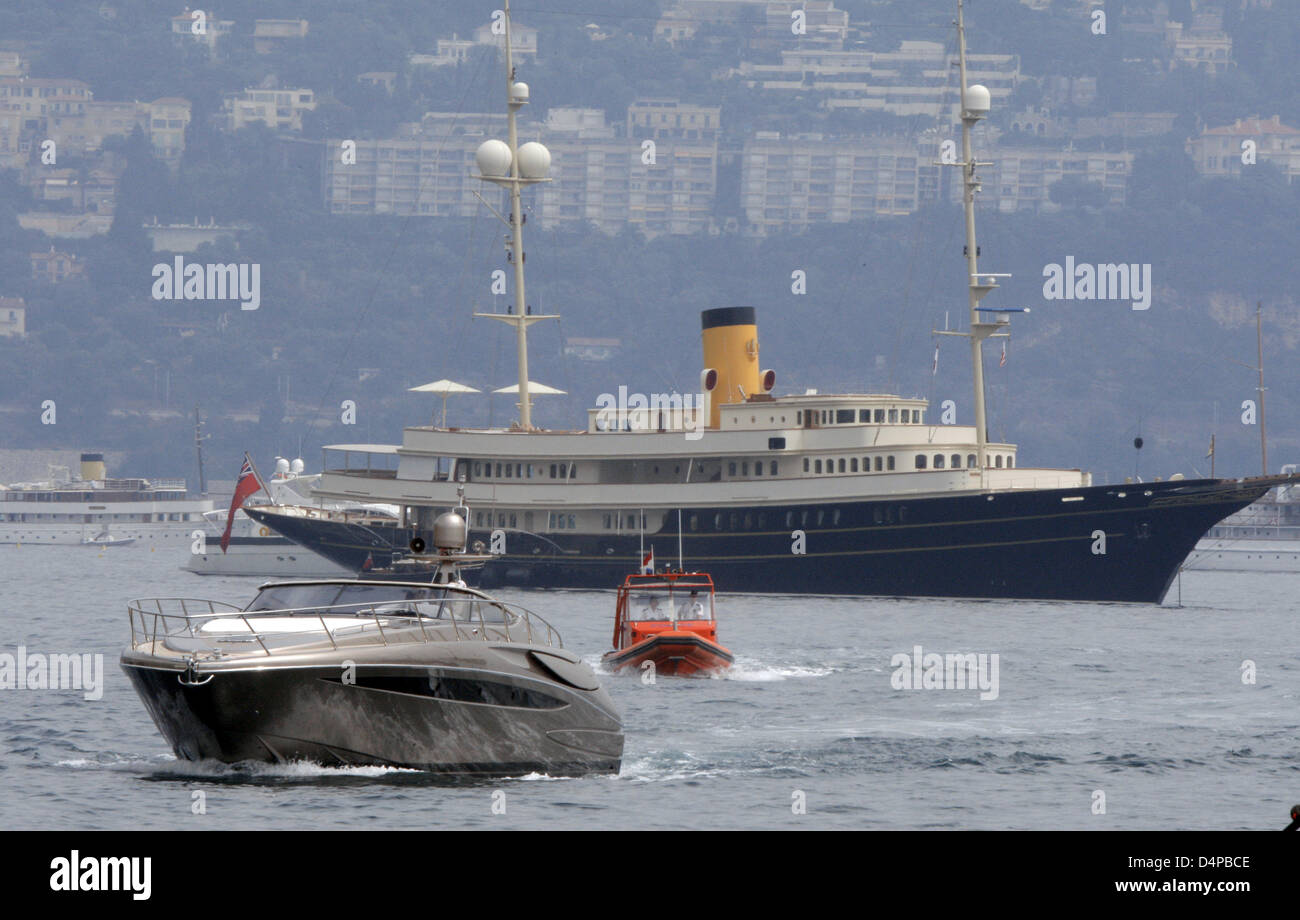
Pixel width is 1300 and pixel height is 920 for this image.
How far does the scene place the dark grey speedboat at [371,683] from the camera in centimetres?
2447

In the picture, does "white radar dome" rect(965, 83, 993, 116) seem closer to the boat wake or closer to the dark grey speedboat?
the boat wake

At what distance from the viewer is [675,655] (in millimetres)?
43531

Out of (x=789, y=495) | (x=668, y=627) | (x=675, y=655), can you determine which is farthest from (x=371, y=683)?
(x=789, y=495)

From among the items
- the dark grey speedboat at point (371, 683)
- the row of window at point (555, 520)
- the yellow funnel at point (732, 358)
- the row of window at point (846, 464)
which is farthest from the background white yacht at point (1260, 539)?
the dark grey speedboat at point (371, 683)

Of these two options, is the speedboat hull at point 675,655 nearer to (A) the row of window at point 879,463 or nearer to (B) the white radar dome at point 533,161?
(A) the row of window at point 879,463

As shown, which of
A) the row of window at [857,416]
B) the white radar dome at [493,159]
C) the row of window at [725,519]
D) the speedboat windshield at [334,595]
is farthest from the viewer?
the white radar dome at [493,159]

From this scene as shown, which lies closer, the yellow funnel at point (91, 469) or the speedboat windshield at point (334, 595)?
the speedboat windshield at point (334, 595)

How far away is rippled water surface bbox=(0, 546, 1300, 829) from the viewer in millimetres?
24656

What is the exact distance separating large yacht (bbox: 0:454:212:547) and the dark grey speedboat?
516 feet

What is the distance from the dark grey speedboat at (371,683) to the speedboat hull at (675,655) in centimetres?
1616

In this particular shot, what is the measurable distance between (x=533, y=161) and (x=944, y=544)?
2593cm

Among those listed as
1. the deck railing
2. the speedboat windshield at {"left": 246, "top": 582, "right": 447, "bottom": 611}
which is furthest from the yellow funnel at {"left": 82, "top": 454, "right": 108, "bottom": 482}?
the deck railing
